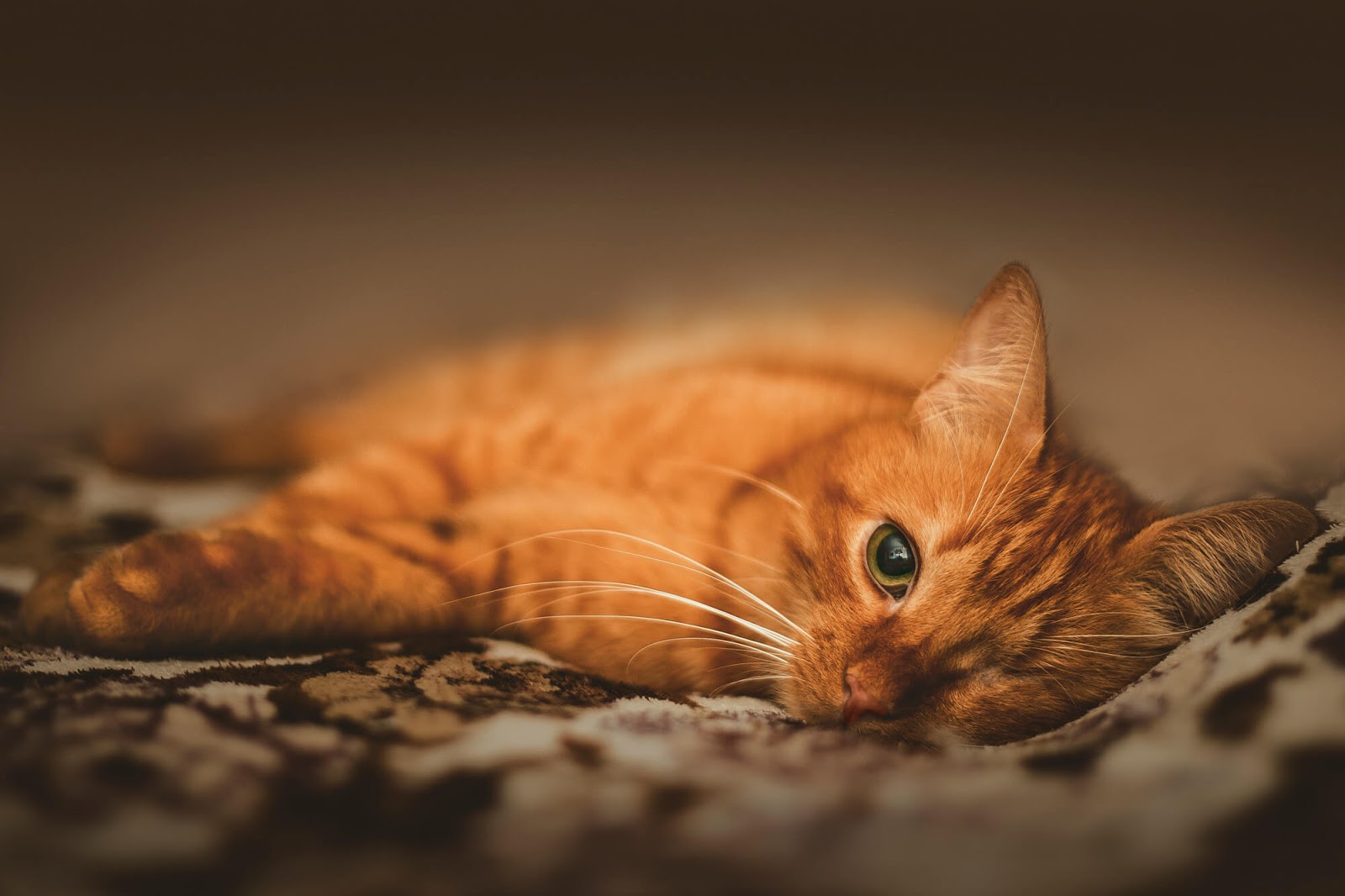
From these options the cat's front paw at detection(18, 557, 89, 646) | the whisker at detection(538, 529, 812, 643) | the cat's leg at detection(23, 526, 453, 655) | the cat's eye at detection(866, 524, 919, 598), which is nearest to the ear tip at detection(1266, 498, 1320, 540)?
the cat's eye at detection(866, 524, 919, 598)

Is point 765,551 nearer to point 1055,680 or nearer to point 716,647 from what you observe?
point 716,647

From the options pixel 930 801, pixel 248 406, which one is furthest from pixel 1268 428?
pixel 248 406

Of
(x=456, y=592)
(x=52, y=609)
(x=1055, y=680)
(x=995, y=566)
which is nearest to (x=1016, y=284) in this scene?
(x=995, y=566)

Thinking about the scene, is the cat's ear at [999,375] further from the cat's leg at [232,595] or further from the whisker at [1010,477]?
the cat's leg at [232,595]

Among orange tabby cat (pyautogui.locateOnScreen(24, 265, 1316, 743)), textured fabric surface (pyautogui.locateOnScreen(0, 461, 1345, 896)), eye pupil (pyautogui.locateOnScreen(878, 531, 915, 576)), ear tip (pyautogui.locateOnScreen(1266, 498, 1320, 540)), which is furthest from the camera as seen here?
eye pupil (pyautogui.locateOnScreen(878, 531, 915, 576))

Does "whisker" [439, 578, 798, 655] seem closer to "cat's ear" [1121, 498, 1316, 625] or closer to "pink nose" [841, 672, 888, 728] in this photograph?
"pink nose" [841, 672, 888, 728]
